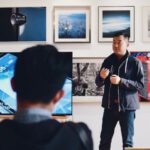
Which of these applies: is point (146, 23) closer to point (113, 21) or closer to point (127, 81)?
point (113, 21)

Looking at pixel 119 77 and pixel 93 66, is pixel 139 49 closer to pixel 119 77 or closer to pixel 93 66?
pixel 93 66

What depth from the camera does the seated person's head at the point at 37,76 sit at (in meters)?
0.92

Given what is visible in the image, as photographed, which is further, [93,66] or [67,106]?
[93,66]

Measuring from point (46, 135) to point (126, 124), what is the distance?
274cm

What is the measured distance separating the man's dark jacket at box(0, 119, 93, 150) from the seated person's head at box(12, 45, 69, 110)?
0.07m

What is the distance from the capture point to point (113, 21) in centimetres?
442

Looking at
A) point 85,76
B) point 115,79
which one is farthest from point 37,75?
point 85,76

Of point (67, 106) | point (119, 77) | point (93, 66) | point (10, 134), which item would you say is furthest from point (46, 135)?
point (93, 66)

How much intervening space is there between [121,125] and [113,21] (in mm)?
1443

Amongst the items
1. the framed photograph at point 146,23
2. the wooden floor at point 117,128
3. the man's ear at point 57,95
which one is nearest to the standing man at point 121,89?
the wooden floor at point 117,128

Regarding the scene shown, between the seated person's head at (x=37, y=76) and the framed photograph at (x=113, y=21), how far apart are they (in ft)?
11.6

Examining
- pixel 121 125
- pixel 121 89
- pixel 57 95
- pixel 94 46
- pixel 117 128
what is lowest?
pixel 117 128

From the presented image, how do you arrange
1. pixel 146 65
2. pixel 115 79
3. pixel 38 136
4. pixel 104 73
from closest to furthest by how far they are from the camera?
pixel 38 136, pixel 115 79, pixel 104 73, pixel 146 65

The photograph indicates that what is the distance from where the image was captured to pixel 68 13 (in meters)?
4.46
